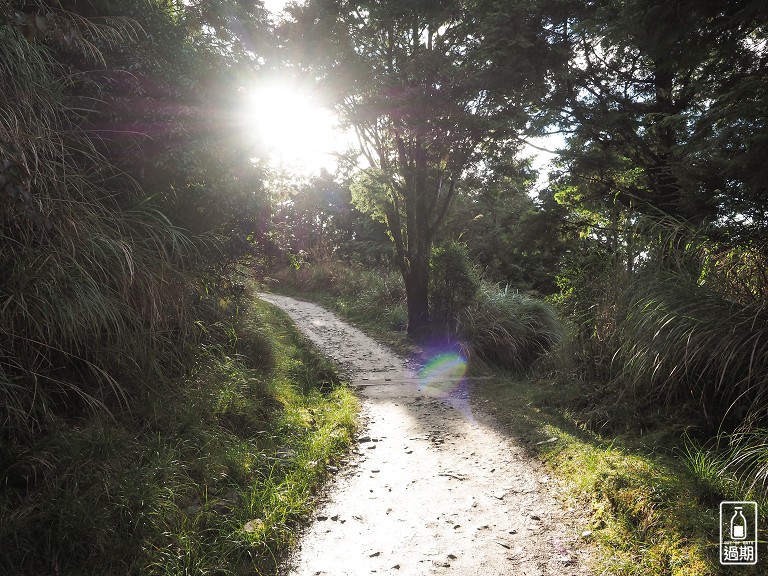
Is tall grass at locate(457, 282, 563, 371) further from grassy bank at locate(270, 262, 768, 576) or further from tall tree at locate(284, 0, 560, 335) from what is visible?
grassy bank at locate(270, 262, 768, 576)

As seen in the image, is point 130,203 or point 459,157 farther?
point 459,157

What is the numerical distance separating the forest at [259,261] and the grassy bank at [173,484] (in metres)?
0.02

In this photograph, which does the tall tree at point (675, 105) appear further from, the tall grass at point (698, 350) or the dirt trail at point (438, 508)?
the dirt trail at point (438, 508)

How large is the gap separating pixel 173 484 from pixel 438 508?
2180 mm

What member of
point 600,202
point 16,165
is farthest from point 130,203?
point 600,202

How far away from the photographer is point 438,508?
3924 mm

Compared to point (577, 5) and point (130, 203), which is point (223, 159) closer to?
point (130, 203)

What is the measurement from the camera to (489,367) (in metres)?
9.23

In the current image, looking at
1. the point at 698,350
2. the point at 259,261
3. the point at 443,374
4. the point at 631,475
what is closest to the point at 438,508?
the point at 631,475

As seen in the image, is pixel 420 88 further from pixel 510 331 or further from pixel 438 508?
pixel 438 508

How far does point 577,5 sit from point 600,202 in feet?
11.6

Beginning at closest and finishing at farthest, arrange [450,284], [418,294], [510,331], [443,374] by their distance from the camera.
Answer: [443,374], [510,331], [418,294], [450,284]

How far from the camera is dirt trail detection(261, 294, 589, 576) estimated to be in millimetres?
3143

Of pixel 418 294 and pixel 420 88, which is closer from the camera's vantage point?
pixel 420 88
